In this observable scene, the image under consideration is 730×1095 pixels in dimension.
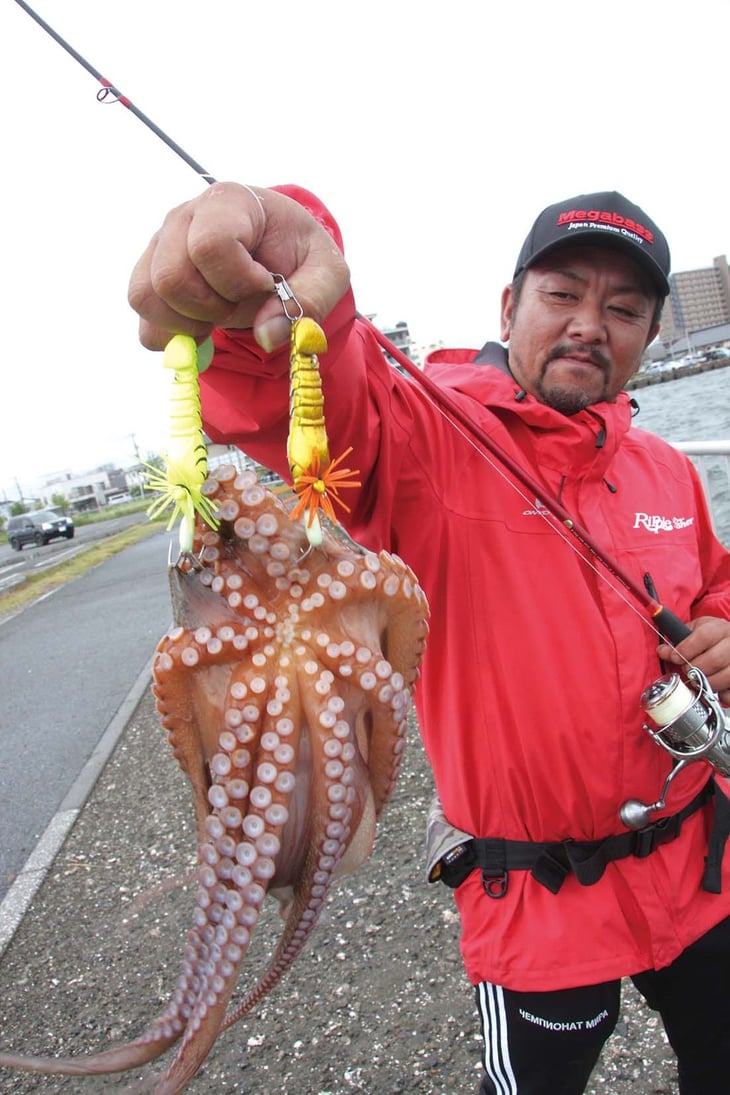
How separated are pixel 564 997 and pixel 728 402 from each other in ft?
118

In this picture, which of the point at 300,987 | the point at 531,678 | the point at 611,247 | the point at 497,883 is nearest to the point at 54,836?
the point at 300,987

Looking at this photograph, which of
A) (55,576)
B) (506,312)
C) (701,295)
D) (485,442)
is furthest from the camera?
(701,295)

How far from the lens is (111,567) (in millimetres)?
22500

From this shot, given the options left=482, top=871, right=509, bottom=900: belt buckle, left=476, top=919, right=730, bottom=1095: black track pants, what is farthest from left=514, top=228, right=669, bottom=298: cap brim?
left=476, top=919, right=730, bottom=1095: black track pants

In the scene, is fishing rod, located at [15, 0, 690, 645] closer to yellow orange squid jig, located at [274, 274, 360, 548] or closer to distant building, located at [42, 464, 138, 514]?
yellow orange squid jig, located at [274, 274, 360, 548]

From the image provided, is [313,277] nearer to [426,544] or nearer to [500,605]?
[426,544]

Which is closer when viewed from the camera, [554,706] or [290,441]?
[290,441]

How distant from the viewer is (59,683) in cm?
998

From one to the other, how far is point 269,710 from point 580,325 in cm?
169

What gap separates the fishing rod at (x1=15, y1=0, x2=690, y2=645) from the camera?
6.24 feet

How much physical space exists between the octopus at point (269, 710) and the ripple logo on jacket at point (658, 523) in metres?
1.27

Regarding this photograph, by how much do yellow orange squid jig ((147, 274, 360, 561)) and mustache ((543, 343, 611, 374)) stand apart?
134cm

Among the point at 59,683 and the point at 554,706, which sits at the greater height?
the point at 554,706

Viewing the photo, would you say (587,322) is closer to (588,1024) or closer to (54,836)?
(588,1024)
